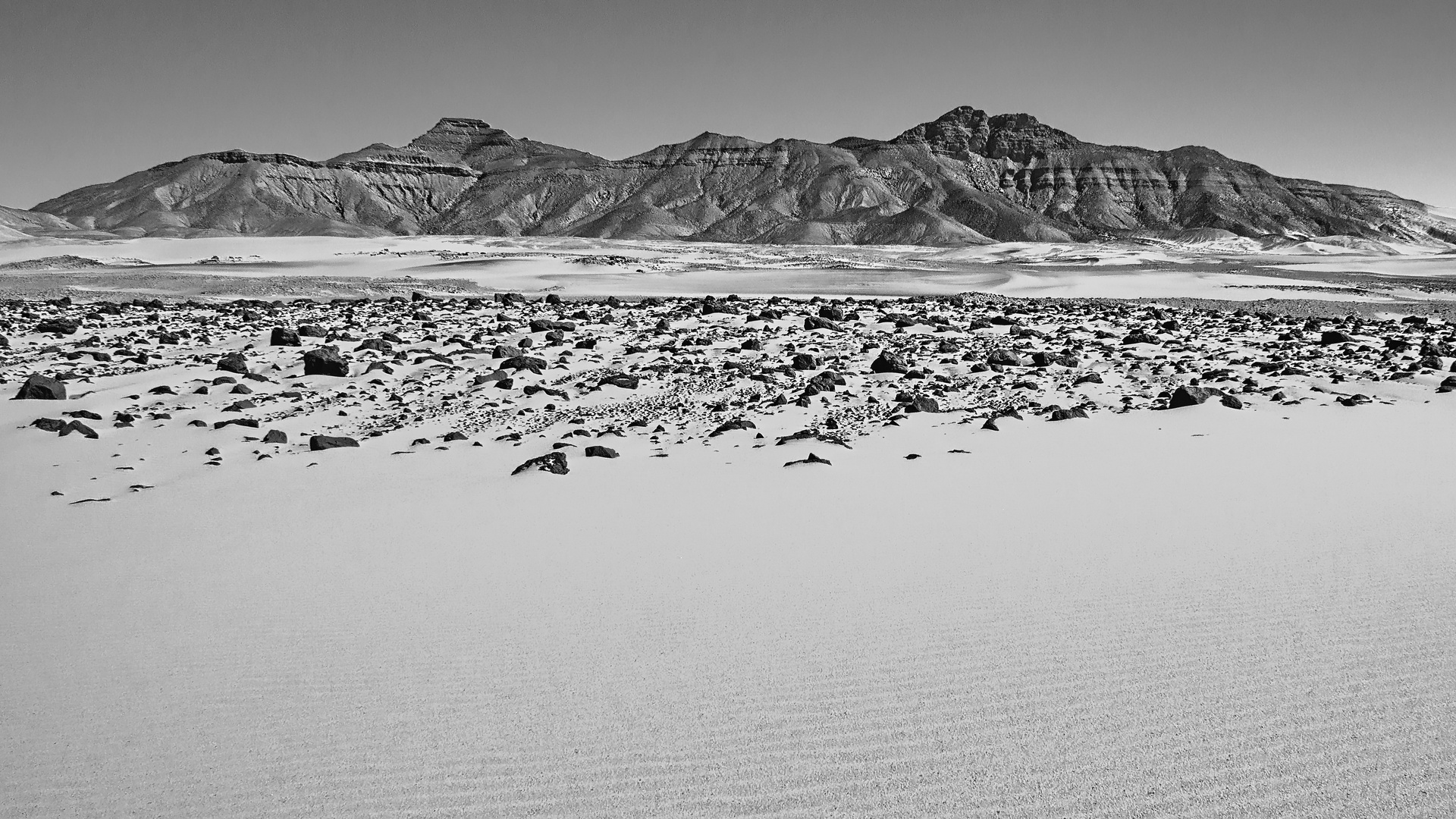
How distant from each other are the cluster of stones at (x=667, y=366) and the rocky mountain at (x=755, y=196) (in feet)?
378

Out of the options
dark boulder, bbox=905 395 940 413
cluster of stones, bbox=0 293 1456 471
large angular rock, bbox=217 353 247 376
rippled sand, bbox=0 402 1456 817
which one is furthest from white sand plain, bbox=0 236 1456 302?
rippled sand, bbox=0 402 1456 817

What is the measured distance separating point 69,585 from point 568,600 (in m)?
2.33

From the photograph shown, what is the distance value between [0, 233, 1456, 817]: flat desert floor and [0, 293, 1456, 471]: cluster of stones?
46 centimetres

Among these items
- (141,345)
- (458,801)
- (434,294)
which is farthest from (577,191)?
(458,801)

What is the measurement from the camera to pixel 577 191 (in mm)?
160625

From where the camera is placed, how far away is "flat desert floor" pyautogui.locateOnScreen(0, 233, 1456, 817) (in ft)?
7.88

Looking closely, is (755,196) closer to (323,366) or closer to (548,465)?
(323,366)

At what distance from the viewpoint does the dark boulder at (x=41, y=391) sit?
26.2ft

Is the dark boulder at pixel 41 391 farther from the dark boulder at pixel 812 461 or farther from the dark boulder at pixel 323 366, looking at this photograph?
the dark boulder at pixel 812 461

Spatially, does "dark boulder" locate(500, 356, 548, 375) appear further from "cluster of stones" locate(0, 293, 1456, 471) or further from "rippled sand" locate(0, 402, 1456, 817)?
"rippled sand" locate(0, 402, 1456, 817)

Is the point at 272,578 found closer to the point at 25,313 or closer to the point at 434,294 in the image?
the point at 25,313

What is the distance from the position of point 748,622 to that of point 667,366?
652 cm

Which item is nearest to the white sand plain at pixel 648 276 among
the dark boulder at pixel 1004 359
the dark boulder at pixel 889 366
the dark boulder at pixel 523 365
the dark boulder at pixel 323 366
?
the dark boulder at pixel 323 366

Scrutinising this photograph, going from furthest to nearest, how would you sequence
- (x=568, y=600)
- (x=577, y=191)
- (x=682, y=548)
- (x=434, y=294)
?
(x=577, y=191) < (x=434, y=294) < (x=682, y=548) < (x=568, y=600)
